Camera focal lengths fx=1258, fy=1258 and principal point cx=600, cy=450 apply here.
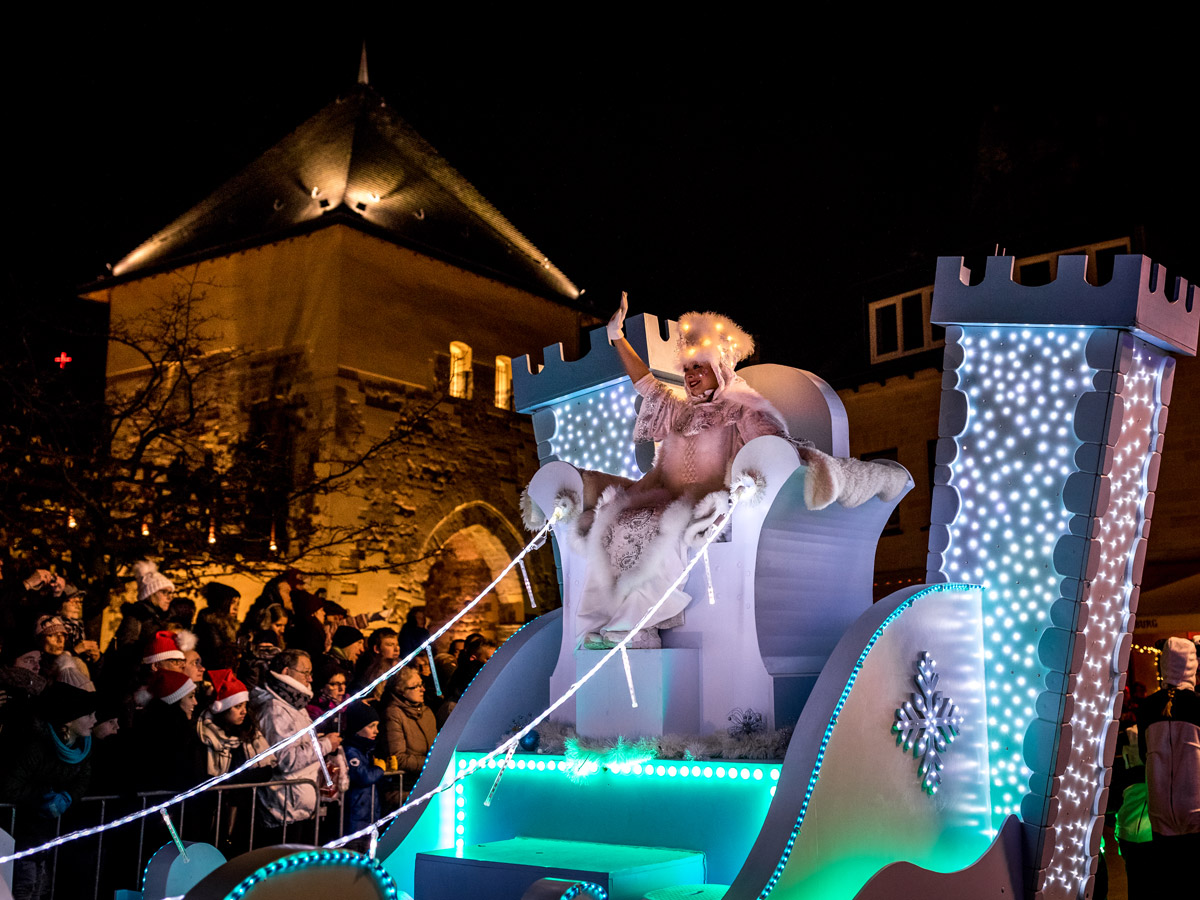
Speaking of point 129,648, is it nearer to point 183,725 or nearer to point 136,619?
point 183,725

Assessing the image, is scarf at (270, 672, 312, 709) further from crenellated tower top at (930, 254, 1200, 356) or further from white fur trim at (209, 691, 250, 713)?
crenellated tower top at (930, 254, 1200, 356)

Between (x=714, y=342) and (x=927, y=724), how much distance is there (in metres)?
2.12

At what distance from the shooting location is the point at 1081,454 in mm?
5707

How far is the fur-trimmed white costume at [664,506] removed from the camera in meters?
5.80

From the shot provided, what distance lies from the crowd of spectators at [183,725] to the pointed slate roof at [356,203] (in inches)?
649

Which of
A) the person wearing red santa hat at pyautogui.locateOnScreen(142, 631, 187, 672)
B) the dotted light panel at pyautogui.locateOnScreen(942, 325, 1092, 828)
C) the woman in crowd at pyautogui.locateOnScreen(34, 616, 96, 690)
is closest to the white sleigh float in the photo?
the dotted light panel at pyautogui.locateOnScreen(942, 325, 1092, 828)

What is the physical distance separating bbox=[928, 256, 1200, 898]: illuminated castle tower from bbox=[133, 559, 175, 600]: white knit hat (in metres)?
5.65

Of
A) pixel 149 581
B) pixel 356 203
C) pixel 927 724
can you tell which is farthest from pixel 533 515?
pixel 356 203

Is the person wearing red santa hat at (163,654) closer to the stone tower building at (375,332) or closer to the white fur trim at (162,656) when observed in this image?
the white fur trim at (162,656)

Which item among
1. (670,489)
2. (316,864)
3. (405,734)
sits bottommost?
(405,734)

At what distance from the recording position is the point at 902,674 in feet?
17.6

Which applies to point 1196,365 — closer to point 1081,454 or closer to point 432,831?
point 1081,454

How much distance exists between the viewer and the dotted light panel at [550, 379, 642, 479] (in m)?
7.39

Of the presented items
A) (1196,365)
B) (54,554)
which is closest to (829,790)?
(54,554)
